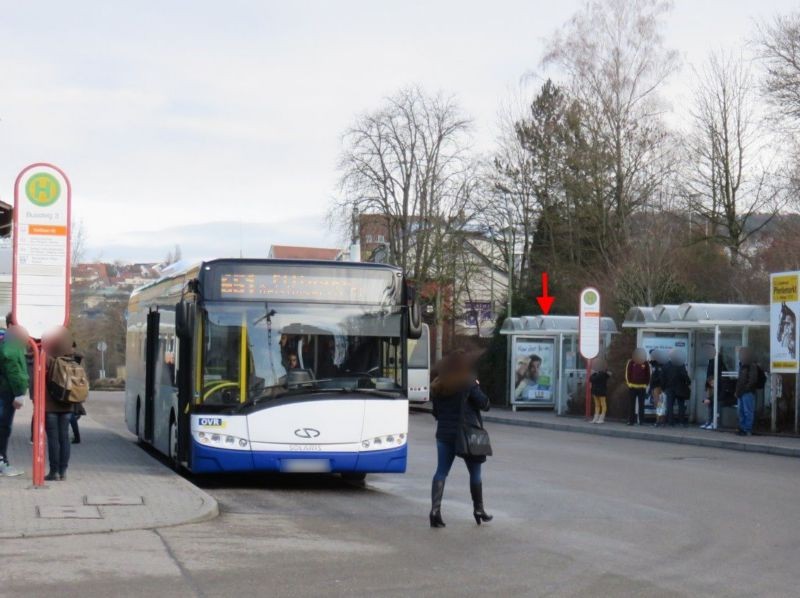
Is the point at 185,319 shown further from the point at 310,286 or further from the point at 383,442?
the point at 383,442

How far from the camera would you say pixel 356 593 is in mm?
8125

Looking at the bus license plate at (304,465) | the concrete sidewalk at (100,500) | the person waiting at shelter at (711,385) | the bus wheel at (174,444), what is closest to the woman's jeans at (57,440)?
the concrete sidewalk at (100,500)

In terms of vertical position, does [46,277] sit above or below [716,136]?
below

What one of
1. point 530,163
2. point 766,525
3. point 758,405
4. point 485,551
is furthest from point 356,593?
point 530,163

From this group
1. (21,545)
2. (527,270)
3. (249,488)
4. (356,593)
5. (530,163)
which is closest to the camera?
(356,593)

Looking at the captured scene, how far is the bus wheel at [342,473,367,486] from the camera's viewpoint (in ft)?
53.6

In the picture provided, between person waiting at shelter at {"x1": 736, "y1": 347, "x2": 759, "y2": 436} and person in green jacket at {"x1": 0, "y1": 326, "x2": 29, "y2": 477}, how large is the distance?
51.3ft

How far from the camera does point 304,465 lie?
47.1ft

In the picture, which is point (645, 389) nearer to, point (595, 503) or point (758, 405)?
point (758, 405)

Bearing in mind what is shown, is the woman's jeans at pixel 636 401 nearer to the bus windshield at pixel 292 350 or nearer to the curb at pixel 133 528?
the bus windshield at pixel 292 350

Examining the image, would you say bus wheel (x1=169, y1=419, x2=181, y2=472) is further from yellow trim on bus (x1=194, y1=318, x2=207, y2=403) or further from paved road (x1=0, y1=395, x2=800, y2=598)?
yellow trim on bus (x1=194, y1=318, x2=207, y2=403)

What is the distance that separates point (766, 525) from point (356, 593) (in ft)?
18.4

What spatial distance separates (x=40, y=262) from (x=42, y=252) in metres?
0.11

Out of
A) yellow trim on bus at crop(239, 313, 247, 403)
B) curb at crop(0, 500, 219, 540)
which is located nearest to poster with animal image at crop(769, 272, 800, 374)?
yellow trim on bus at crop(239, 313, 247, 403)
